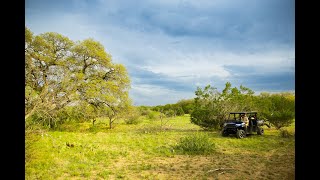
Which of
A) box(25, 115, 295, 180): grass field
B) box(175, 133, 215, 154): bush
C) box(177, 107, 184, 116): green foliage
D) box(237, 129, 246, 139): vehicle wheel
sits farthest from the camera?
box(177, 107, 184, 116): green foliage

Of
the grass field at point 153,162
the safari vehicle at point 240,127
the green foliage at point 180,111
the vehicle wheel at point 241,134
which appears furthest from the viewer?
the green foliage at point 180,111

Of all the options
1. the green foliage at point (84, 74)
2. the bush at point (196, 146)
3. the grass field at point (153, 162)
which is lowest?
the grass field at point (153, 162)

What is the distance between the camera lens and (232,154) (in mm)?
6398

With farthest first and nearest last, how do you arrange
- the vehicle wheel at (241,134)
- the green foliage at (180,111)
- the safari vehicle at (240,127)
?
the green foliage at (180,111)
the safari vehicle at (240,127)
the vehicle wheel at (241,134)

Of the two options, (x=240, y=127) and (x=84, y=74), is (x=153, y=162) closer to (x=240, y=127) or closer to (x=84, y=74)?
(x=240, y=127)

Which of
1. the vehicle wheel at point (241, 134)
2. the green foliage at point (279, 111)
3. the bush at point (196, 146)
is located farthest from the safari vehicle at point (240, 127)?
the bush at point (196, 146)

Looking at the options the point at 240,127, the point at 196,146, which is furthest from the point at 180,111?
the point at 196,146

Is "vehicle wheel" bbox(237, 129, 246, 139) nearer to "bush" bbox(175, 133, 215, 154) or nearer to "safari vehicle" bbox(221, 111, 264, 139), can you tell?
"safari vehicle" bbox(221, 111, 264, 139)

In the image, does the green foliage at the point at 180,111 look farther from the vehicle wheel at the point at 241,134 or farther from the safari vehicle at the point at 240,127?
the vehicle wheel at the point at 241,134

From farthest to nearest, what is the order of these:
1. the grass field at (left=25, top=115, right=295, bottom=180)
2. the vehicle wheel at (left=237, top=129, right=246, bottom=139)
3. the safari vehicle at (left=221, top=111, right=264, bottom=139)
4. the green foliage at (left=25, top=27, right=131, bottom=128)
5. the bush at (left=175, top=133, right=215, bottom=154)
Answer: the green foliage at (left=25, top=27, right=131, bottom=128) < the safari vehicle at (left=221, top=111, right=264, bottom=139) < the vehicle wheel at (left=237, top=129, right=246, bottom=139) < the bush at (left=175, top=133, right=215, bottom=154) < the grass field at (left=25, top=115, right=295, bottom=180)

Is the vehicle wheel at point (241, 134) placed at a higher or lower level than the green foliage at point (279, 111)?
lower

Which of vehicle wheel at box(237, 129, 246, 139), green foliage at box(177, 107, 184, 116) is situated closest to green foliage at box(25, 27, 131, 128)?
vehicle wheel at box(237, 129, 246, 139)

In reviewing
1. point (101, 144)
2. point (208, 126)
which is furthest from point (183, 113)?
Answer: point (101, 144)
